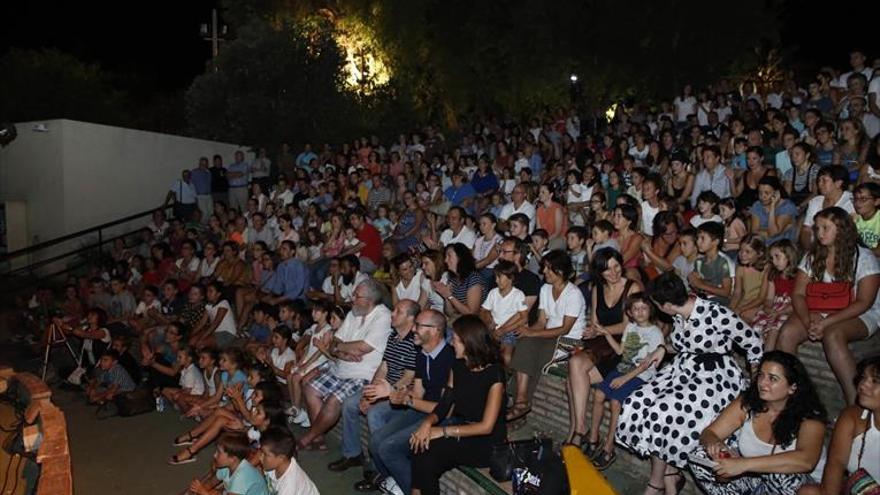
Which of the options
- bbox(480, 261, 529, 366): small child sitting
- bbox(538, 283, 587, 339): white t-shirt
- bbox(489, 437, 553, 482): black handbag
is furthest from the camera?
bbox(480, 261, 529, 366): small child sitting

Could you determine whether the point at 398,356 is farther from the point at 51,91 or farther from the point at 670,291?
the point at 51,91

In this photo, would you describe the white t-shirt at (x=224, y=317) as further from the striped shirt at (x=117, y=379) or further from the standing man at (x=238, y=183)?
the standing man at (x=238, y=183)

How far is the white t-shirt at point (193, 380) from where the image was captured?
9.17 m

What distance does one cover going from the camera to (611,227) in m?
7.68

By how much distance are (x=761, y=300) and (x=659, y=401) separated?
178cm

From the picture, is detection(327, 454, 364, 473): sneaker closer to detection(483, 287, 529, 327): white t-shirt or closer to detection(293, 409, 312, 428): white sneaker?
detection(293, 409, 312, 428): white sneaker

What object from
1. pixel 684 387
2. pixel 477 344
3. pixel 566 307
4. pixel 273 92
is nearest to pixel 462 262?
pixel 566 307

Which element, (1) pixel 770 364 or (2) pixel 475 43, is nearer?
(1) pixel 770 364

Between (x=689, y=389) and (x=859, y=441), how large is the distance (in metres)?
1.15

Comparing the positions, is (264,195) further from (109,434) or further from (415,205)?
(109,434)

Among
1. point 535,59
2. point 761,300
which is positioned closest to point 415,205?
point 761,300

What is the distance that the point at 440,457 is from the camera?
5.42 m

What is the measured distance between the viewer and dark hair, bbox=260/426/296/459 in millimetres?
5504

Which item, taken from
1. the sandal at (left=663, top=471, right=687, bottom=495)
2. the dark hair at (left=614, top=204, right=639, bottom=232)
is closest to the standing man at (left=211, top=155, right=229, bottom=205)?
the dark hair at (left=614, top=204, right=639, bottom=232)
